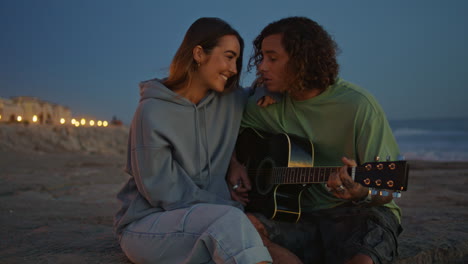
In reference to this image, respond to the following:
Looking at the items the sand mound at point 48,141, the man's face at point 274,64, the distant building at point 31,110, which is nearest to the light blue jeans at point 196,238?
the man's face at point 274,64

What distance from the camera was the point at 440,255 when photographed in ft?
9.78

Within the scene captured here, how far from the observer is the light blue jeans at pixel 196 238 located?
6.20ft

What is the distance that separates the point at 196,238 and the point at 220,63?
1317 mm

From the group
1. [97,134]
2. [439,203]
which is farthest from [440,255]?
[97,134]

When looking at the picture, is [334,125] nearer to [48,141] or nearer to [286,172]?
[286,172]

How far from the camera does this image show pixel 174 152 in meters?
2.56

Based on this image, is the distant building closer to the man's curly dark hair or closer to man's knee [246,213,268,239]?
the man's curly dark hair

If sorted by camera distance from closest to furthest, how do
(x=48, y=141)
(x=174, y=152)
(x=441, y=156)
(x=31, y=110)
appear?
(x=174, y=152)
(x=48, y=141)
(x=441, y=156)
(x=31, y=110)

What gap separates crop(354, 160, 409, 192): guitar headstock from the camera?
6.61ft

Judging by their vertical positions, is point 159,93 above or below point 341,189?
above

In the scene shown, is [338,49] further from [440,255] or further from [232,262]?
[232,262]

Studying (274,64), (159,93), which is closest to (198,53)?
(159,93)

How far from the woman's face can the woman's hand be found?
0.65 metres

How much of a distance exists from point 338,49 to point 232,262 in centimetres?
205
